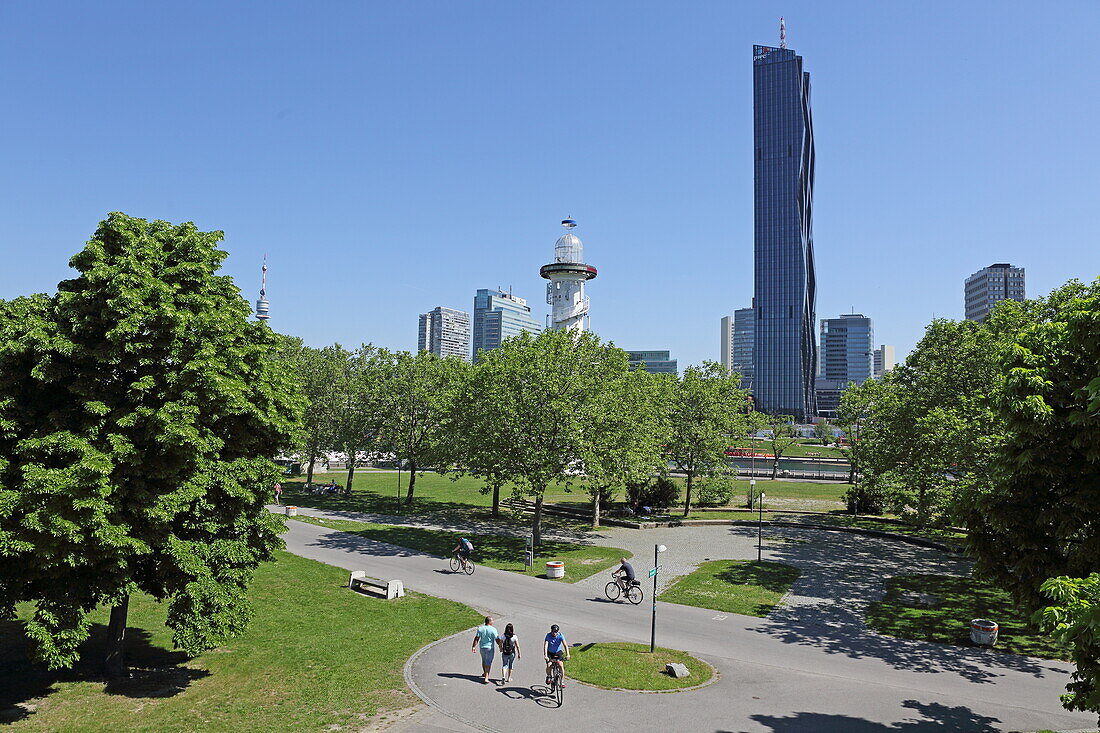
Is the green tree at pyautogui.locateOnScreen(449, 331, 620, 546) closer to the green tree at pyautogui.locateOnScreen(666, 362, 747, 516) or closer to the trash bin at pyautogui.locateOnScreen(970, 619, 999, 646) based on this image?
the green tree at pyautogui.locateOnScreen(666, 362, 747, 516)

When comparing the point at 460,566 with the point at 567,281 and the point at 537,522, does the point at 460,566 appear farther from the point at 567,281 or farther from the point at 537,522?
the point at 567,281

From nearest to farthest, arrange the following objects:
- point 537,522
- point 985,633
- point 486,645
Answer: point 486,645 → point 985,633 → point 537,522

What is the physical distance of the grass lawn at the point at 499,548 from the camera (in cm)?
2823

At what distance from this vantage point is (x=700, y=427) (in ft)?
143

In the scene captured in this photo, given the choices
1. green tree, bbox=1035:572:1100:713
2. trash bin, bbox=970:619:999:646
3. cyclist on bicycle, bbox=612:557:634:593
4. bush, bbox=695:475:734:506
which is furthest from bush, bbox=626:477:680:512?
green tree, bbox=1035:572:1100:713

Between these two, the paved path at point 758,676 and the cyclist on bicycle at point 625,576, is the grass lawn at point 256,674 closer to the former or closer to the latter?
the paved path at point 758,676

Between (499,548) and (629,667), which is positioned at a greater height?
(499,548)

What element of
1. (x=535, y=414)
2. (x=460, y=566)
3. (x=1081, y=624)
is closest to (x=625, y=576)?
(x=460, y=566)

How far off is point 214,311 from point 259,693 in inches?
337

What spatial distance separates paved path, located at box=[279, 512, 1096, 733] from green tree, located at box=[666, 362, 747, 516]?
18150 mm

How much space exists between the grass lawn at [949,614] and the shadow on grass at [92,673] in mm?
19596

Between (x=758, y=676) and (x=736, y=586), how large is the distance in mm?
9005

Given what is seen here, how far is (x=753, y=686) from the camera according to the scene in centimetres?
1557

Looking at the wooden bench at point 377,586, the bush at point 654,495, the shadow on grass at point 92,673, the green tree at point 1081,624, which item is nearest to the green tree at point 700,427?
the bush at point 654,495
